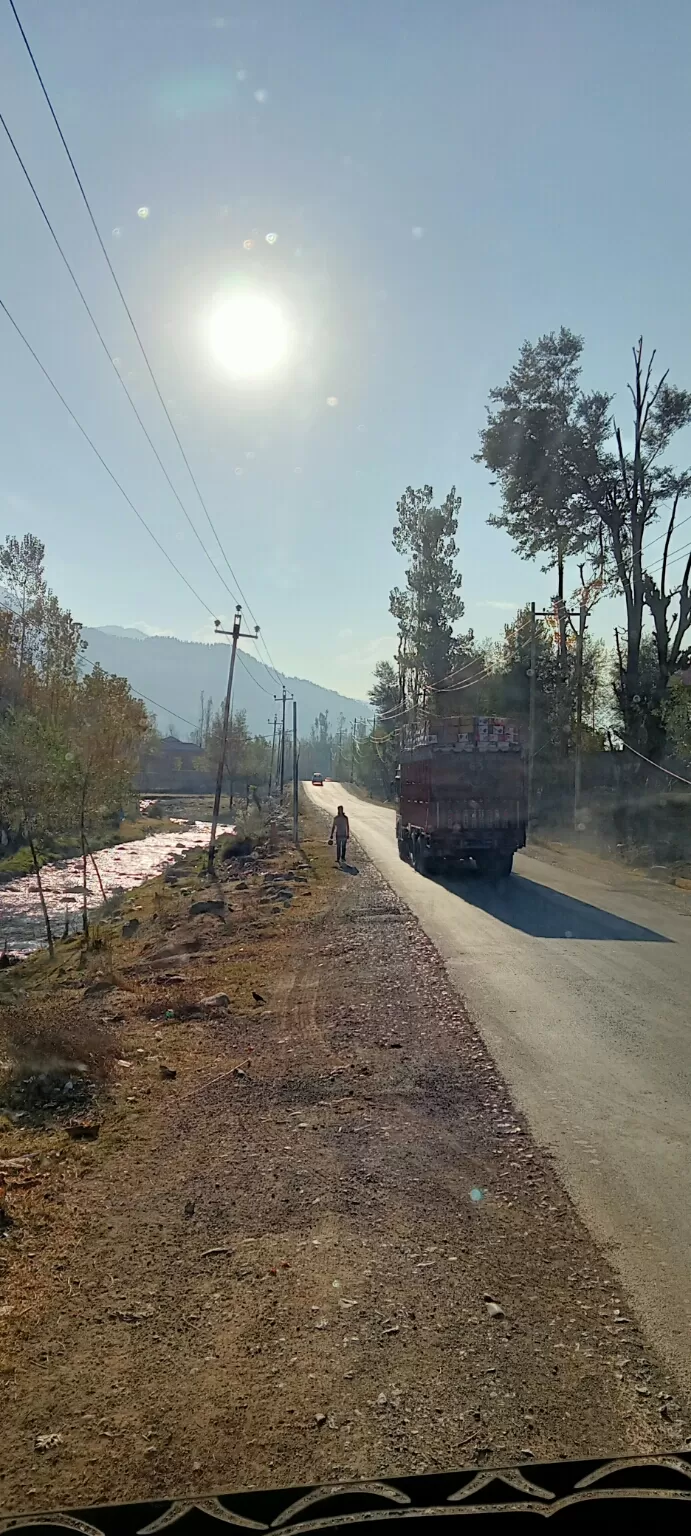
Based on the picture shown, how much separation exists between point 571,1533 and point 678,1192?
107 inches

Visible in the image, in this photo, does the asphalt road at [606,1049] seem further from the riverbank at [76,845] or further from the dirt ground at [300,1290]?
the riverbank at [76,845]

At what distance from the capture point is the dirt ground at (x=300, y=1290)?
310cm

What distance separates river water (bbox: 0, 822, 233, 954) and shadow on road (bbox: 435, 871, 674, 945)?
38.3 feet

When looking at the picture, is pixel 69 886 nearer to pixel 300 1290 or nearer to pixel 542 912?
pixel 542 912

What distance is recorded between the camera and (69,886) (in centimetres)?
3838

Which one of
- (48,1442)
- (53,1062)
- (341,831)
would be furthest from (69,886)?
(48,1442)

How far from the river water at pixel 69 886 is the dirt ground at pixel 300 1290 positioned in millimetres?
18786

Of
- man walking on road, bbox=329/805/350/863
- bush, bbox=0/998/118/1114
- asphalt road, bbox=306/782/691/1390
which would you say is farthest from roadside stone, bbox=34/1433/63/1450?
man walking on road, bbox=329/805/350/863

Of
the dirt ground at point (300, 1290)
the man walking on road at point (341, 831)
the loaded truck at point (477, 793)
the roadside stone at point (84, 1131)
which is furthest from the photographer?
the man walking on road at point (341, 831)

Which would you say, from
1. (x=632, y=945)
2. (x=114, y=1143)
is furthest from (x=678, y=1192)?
(x=632, y=945)

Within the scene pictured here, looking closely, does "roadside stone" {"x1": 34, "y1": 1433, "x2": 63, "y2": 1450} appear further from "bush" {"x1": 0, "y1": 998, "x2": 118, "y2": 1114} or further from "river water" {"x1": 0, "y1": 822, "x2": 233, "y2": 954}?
"river water" {"x1": 0, "y1": 822, "x2": 233, "y2": 954}

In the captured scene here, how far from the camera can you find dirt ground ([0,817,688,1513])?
122 inches

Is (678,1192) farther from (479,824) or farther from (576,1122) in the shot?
(479,824)

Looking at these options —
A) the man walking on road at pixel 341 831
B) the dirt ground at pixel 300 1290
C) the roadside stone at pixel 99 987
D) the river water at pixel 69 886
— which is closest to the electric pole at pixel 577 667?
the man walking on road at pixel 341 831
